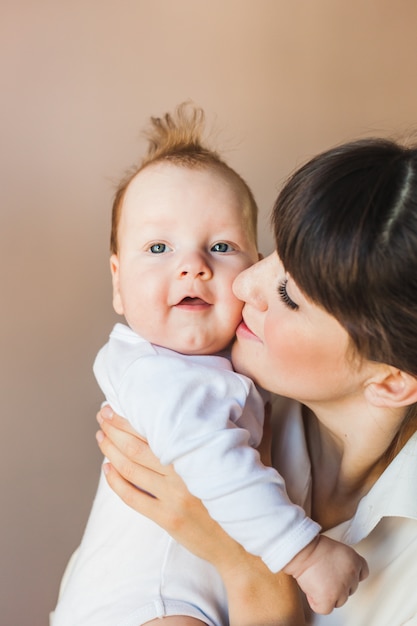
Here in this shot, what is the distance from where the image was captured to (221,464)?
118cm

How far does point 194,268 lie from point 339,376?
1.10 feet

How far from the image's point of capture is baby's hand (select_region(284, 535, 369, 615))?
1.17m

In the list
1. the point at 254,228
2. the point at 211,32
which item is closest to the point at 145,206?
the point at 254,228

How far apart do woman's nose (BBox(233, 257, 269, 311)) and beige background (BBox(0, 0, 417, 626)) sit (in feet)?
2.75

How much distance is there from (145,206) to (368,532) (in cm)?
74

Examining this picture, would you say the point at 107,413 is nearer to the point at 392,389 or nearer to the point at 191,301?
the point at 191,301

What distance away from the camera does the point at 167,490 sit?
135 centimetres

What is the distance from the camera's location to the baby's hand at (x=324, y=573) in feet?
3.83

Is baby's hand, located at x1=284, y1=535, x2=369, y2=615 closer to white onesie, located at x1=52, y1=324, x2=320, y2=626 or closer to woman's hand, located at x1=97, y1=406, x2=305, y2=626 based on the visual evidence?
white onesie, located at x1=52, y1=324, x2=320, y2=626

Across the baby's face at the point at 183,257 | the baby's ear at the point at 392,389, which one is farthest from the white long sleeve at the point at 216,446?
the baby's ear at the point at 392,389

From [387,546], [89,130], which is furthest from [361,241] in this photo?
[89,130]

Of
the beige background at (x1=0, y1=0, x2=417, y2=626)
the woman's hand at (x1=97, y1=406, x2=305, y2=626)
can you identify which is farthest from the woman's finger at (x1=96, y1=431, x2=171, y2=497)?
the beige background at (x1=0, y1=0, x2=417, y2=626)

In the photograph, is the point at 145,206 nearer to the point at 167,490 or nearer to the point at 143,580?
the point at 167,490

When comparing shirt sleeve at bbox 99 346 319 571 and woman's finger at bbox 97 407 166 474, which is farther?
woman's finger at bbox 97 407 166 474
